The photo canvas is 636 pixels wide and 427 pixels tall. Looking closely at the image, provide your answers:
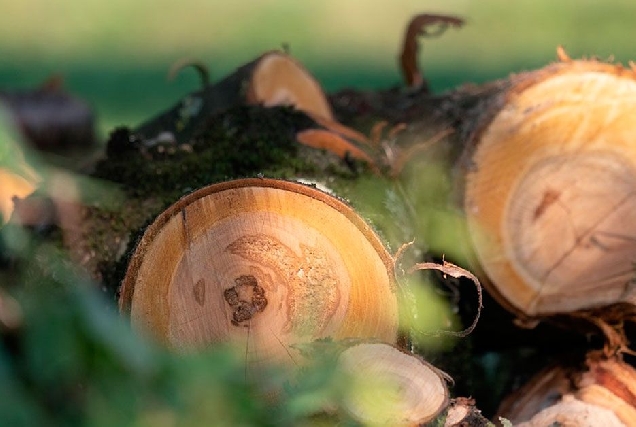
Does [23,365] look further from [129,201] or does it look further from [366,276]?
[129,201]

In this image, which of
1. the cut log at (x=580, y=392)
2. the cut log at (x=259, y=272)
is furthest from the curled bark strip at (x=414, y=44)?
the cut log at (x=259, y=272)

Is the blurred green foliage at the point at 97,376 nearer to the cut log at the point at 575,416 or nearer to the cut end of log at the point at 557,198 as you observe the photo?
the cut log at the point at 575,416

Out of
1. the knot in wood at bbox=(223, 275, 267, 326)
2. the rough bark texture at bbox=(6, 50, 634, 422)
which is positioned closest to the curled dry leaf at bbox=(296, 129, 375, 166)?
the rough bark texture at bbox=(6, 50, 634, 422)

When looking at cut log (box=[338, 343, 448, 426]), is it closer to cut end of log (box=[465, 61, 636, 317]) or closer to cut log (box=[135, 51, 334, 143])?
cut end of log (box=[465, 61, 636, 317])

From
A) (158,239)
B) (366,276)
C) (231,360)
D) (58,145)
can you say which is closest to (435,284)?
(366,276)

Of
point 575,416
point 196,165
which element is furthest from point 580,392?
point 196,165

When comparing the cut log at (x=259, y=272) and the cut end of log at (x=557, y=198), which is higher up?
the cut log at (x=259, y=272)
